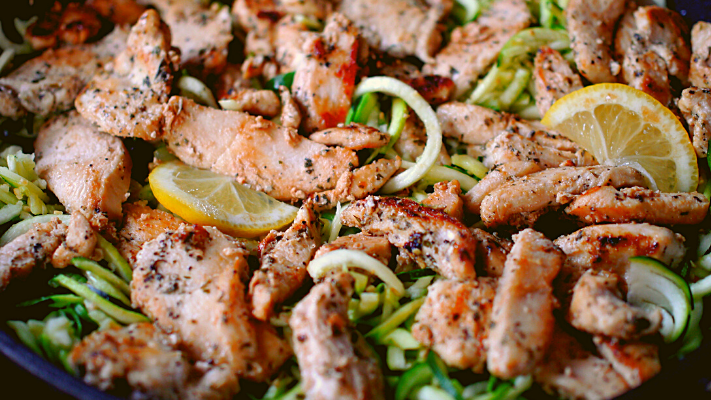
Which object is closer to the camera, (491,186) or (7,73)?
(491,186)

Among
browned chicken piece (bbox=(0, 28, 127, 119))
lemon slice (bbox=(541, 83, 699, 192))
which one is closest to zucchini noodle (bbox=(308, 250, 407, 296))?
lemon slice (bbox=(541, 83, 699, 192))

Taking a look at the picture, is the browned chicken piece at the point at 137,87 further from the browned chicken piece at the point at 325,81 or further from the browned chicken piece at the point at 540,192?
the browned chicken piece at the point at 540,192

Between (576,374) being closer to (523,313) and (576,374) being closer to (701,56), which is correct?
(523,313)

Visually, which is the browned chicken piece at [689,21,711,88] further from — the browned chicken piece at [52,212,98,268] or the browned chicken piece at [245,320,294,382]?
the browned chicken piece at [52,212,98,268]

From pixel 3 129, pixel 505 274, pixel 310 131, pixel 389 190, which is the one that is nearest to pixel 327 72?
pixel 310 131

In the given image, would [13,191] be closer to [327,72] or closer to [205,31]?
[205,31]

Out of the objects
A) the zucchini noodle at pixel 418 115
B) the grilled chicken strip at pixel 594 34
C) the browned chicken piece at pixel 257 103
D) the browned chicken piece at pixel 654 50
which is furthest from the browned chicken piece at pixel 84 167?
the browned chicken piece at pixel 654 50

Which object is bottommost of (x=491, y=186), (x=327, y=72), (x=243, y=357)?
(x=243, y=357)
